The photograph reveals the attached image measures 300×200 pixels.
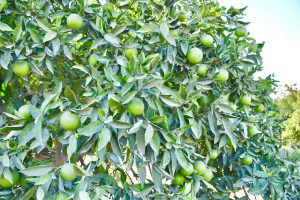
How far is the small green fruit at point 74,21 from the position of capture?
4.58 ft

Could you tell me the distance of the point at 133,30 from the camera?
1522 mm

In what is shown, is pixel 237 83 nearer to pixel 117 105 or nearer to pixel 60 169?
pixel 117 105

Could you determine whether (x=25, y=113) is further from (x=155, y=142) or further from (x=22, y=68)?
(x=155, y=142)

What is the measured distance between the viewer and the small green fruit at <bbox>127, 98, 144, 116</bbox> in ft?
3.88

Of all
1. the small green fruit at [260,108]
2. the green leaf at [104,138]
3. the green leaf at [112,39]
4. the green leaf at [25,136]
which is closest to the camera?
the green leaf at [104,138]

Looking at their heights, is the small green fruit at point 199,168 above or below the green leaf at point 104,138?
below

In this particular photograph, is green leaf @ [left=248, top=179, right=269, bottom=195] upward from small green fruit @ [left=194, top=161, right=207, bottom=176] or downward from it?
downward

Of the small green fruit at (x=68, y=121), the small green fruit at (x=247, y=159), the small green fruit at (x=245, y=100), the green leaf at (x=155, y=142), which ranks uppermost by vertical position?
the small green fruit at (x=68, y=121)

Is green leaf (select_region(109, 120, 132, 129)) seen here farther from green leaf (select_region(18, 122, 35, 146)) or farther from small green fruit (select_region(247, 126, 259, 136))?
small green fruit (select_region(247, 126, 259, 136))

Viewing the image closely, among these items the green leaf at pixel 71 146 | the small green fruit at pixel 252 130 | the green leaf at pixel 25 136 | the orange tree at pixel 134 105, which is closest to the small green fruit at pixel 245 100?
the orange tree at pixel 134 105

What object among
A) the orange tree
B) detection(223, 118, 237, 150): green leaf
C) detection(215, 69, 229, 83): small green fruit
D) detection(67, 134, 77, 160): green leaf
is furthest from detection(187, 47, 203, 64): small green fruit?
detection(67, 134, 77, 160): green leaf

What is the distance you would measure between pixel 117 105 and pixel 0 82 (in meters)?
0.77

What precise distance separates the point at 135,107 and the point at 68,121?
23cm

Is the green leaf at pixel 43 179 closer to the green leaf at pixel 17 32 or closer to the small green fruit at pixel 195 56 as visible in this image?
the green leaf at pixel 17 32
